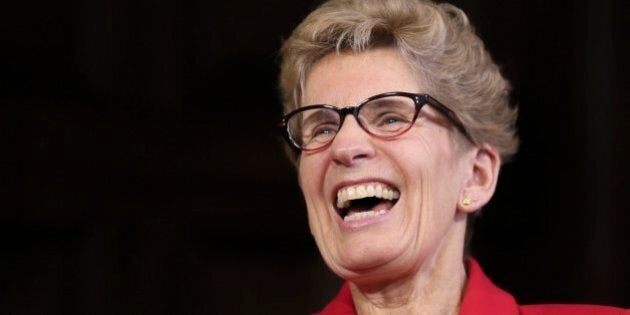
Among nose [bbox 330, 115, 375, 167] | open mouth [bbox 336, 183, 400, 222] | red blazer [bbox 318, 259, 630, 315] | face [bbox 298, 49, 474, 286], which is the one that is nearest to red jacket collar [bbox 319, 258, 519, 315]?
red blazer [bbox 318, 259, 630, 315]

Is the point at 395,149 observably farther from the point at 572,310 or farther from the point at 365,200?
the point at 572,310

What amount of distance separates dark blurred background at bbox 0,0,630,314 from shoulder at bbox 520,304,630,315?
55 cm

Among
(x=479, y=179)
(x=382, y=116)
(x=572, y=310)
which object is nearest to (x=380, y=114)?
(x=382, y=116)

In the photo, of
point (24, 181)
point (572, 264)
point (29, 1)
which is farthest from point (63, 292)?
point (572, 264)

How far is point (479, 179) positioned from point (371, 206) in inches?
9.2

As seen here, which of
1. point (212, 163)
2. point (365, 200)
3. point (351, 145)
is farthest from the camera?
point (212, 163)

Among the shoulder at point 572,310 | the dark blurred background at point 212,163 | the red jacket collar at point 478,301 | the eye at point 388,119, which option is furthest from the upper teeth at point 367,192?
the dark blurred background at point 212,163

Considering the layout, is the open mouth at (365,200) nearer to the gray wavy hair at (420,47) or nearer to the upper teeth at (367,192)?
Result: the upper teeth at (367,192)

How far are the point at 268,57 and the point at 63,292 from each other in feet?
2.51

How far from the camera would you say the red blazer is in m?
1.75

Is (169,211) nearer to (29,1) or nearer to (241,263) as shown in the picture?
(241,263)

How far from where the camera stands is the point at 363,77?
5.67 feet

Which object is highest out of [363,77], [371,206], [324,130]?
[363,77]

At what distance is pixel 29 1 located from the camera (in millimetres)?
2270
